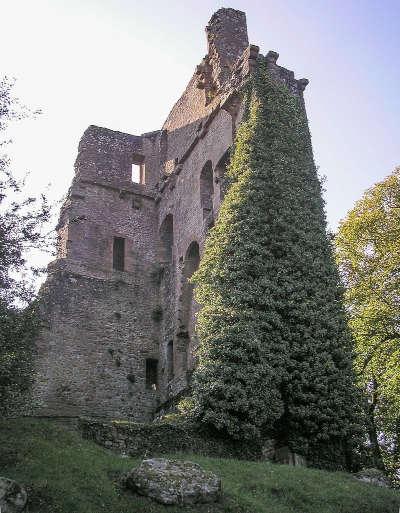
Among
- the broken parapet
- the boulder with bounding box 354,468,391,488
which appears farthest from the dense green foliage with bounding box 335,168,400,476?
the boulder with bounding box 354,468,391,488

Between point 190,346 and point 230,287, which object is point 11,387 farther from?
point 190,346

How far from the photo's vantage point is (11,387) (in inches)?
474

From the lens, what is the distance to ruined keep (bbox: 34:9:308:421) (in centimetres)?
2138

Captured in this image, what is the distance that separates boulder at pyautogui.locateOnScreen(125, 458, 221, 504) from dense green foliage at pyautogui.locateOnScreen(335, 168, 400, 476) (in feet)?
30.5

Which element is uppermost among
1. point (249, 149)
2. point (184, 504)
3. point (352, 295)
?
point (249, 149)

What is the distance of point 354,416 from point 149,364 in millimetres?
9637

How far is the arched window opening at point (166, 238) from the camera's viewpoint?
26.0m

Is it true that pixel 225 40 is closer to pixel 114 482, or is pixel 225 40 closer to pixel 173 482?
pixel 114 482

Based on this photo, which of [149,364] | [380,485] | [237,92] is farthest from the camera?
[149,364]

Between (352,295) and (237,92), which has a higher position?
(237,92)

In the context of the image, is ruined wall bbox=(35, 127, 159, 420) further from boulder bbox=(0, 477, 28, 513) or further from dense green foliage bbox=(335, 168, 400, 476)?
boulder bbox=(0, 477, 28, 513)

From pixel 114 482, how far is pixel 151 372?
1293 cm

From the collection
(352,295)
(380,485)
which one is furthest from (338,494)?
(352,295)

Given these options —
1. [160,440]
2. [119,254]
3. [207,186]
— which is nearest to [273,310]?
[160,440]
